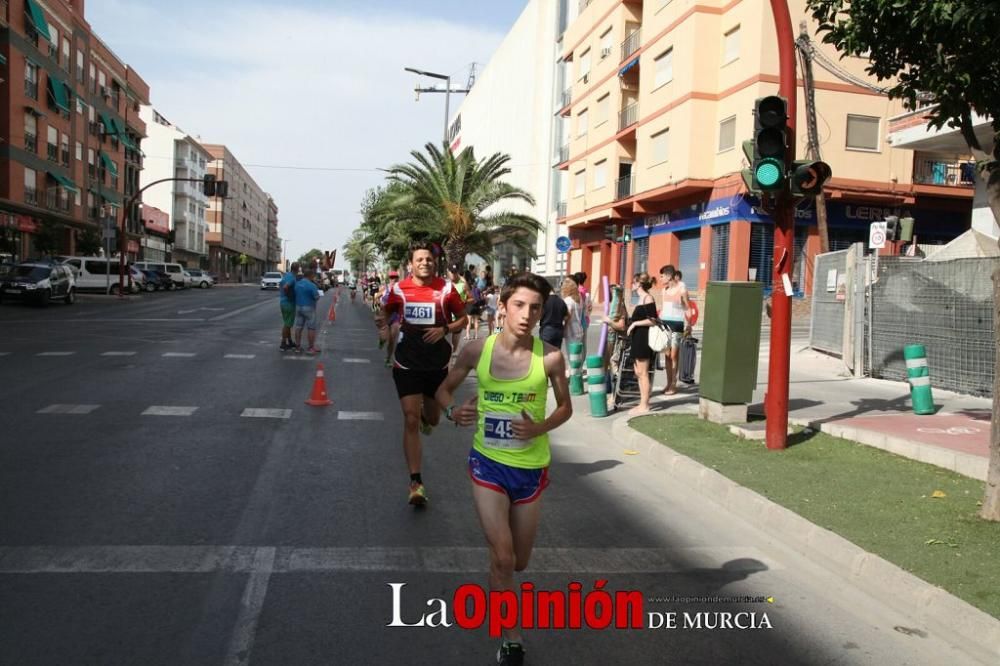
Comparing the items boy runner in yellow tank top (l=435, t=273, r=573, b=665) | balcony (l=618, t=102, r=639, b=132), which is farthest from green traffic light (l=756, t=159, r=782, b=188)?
balcony (l=618, t=102, r=639, b=132)

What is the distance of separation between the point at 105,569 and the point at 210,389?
6.84 m

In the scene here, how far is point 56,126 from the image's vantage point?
46.0m

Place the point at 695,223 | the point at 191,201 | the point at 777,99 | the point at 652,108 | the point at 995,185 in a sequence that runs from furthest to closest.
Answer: the point at 191,201 < the point at 652,108 < the point at 695,223 < the point at 777,99 < the point at 995,185

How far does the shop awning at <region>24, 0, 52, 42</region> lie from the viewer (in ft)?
133

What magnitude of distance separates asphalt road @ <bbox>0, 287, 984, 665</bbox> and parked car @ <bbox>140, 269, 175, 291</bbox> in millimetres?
43131

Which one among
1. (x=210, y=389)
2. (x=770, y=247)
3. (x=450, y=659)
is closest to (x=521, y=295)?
(x=450, y=659)

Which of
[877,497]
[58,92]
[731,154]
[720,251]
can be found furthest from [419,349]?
[58,92]

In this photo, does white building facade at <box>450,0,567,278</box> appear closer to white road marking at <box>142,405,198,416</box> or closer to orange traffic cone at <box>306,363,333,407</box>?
orange traffic cone at <box>306,363,333,407</box>

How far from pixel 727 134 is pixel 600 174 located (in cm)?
1038

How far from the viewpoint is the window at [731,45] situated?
2706 cm

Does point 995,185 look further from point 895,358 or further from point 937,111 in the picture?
point 895,358

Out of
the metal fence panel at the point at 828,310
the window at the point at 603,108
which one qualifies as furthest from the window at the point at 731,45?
the metal fence panel at the point at 828,310

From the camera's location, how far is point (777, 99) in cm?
712

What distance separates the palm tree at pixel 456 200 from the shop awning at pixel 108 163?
32462 mm
